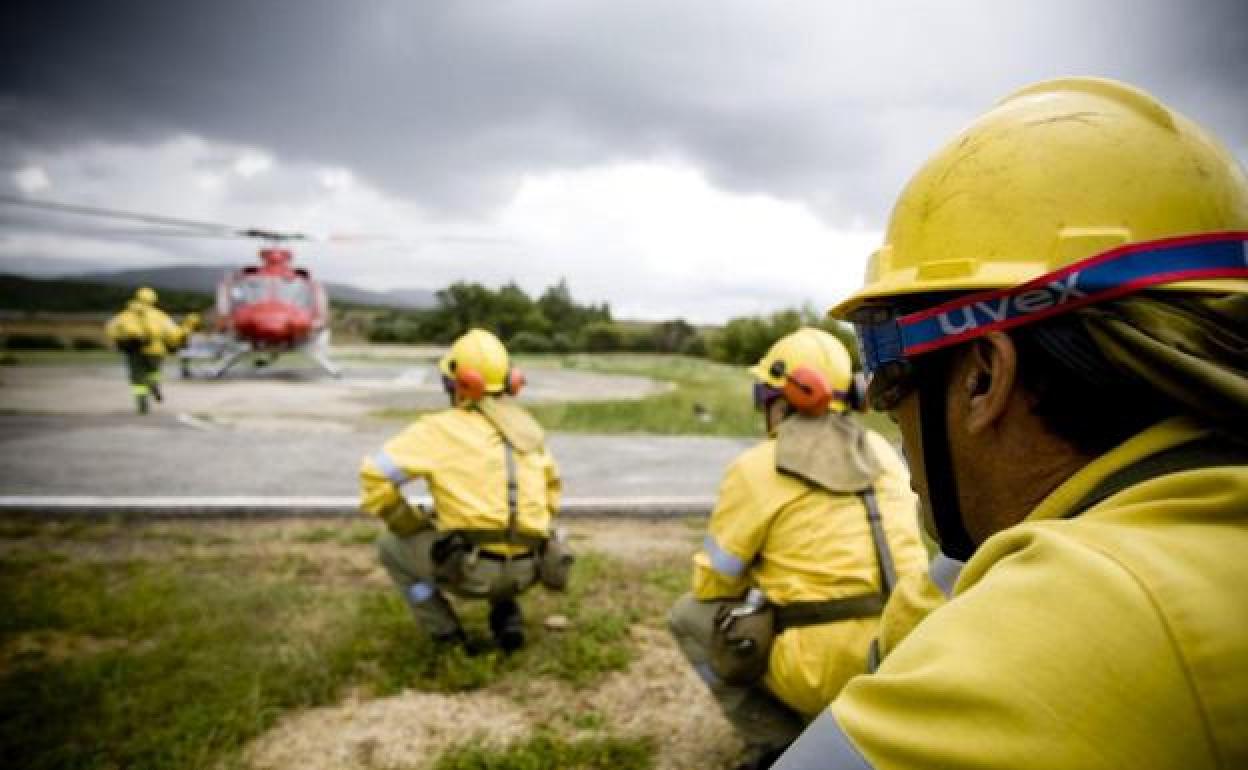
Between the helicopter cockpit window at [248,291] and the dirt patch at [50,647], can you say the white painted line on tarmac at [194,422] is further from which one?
the helicopter cockpit window at [248,291]

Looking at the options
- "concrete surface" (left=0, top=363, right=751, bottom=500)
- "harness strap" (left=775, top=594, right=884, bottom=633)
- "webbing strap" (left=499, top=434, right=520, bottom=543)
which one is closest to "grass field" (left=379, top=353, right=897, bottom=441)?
"concrete surface" (left=0, top=363, right=751, bottom=500)

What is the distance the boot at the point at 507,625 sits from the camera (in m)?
4.14

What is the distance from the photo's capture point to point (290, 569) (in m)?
A: 5.22

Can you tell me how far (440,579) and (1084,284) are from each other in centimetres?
382

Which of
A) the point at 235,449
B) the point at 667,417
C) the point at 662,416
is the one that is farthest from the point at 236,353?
the point at 667,417

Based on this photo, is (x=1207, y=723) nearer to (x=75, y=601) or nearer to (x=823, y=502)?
(x=823, y=502)

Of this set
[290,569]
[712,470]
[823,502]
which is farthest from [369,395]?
[823,502]

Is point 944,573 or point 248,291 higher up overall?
point 248,291

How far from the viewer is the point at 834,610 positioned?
2.69m

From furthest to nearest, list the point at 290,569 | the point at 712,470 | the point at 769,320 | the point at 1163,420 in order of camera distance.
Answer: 1. the point at 769,320
2. the point at 712,470
3. the point at 290,569
4. the point at 1163,420

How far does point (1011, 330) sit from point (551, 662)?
357 centimetres

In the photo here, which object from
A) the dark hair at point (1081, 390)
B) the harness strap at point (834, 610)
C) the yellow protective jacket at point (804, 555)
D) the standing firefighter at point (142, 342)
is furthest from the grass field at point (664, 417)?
the dark hair at point (1081, 390)

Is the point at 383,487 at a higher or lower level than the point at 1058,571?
lower

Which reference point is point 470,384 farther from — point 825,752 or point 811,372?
point 825,752
